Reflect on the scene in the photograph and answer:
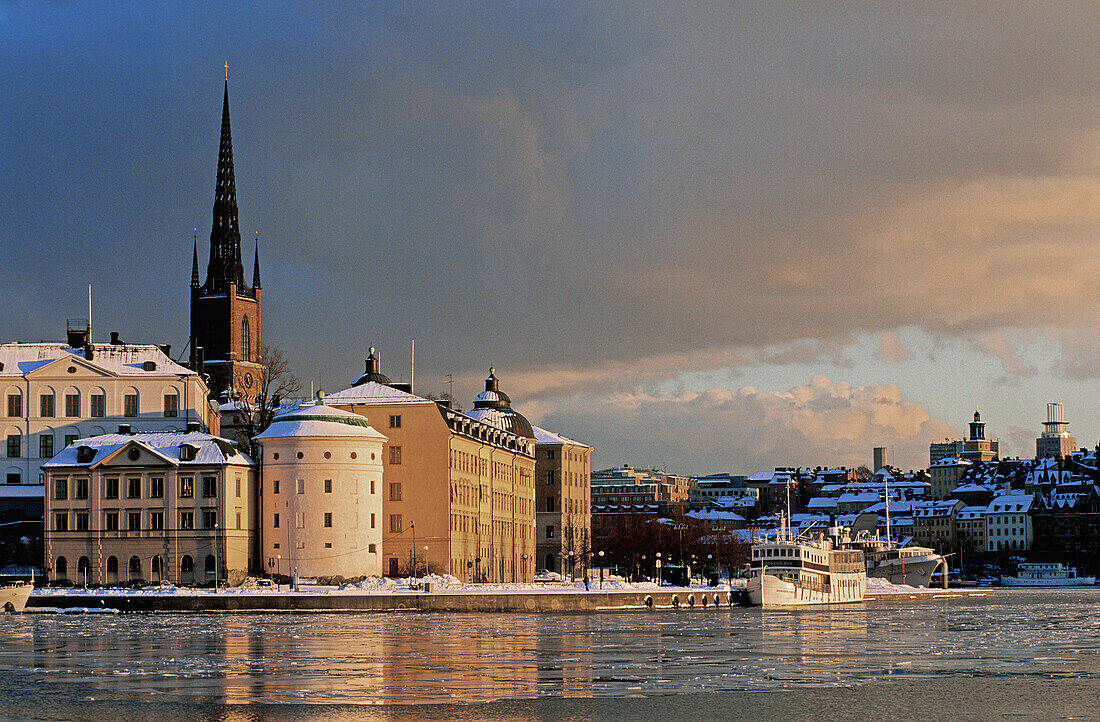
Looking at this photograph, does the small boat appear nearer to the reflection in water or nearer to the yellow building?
the reflection in water

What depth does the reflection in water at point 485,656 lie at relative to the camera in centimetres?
3834

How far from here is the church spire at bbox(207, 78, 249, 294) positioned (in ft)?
560

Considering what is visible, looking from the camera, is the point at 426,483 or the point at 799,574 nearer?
the point at 426,483

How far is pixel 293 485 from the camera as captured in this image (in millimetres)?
103562

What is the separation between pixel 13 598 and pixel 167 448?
19888 mm

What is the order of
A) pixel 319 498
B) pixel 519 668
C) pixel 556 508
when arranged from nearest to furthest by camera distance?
pixel 519 668 → pixel 319 498 → pixel 556 508

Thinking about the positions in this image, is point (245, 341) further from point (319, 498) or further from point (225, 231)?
point (319, 498)

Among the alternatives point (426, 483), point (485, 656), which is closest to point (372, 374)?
point (426, 483)

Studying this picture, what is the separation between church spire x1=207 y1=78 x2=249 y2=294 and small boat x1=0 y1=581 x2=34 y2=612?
8389 cm

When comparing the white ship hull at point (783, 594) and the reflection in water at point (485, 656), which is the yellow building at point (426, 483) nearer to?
the white ship hull at point (783, 594)

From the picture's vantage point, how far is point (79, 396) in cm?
12138

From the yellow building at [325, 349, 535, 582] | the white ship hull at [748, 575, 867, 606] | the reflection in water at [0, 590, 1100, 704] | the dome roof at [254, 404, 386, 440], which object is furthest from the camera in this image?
the white ship hull at [748, 575, 867, 606]

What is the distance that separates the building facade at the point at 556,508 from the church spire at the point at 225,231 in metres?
38.9

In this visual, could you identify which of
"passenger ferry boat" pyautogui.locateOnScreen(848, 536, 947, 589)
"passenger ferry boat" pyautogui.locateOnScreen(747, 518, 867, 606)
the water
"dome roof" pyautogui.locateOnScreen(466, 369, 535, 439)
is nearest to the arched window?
"dome roof" pyautogui.locateOnScreen(466, 369, 535, 439)
